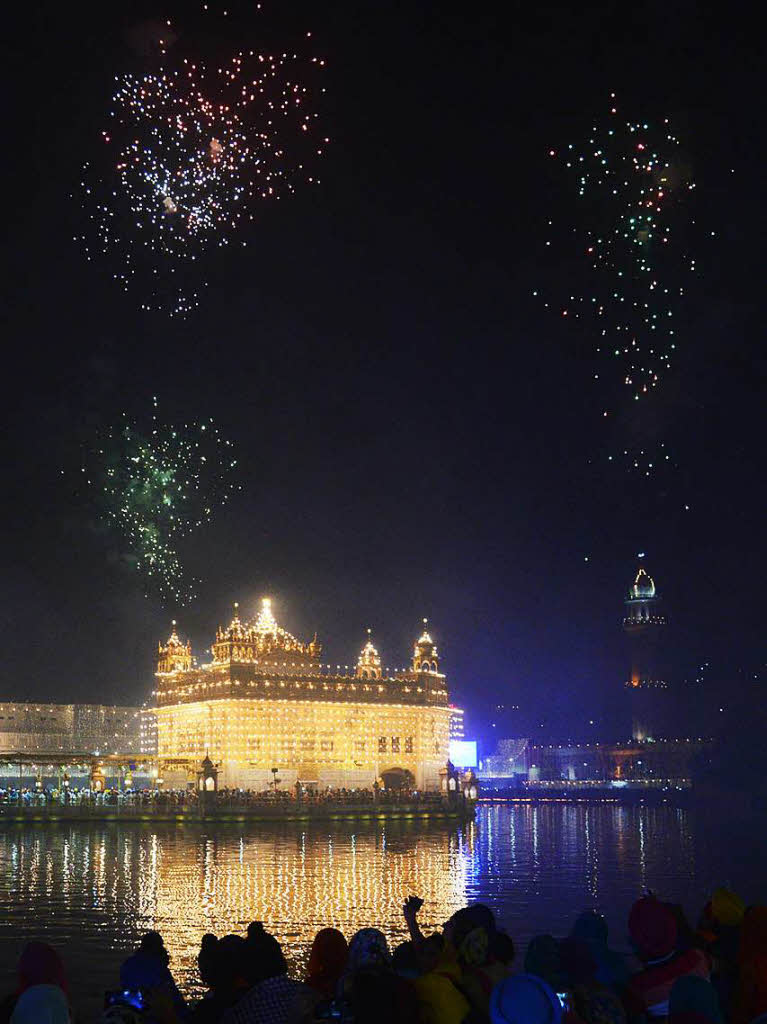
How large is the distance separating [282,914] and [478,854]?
22176 mm

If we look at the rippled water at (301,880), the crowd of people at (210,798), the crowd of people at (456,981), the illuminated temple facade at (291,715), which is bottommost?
the rippled water at (301,880)

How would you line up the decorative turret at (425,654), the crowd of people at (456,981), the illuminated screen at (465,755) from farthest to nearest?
the illuminated screen at (465,755)
the decorative turret at (425,654)
the crowd of people at (456,981)

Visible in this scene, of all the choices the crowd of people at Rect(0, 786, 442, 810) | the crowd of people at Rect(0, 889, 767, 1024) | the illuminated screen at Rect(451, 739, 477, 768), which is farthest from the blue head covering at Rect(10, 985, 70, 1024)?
the illuminated screen at Rect(451, 739, 477, 768)

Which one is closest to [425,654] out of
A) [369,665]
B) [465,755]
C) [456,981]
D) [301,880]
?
[369,665]

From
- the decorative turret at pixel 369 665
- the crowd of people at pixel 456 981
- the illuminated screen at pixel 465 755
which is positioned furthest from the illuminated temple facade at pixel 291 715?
the crowd of people at pixel 456 981

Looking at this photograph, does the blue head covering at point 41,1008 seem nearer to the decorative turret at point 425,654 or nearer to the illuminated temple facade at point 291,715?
the illuminated temple facade at point 291,715

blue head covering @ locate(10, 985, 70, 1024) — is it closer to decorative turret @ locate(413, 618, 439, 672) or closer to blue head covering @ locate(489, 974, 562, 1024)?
blue head covering @ locate(489, 974, 562, 1024)

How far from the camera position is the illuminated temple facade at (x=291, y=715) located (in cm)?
8119

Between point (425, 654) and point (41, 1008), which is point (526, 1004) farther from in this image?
point (425, 654)

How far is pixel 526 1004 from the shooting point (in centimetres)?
625

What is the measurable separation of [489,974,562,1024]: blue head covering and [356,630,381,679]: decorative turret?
8262 cm

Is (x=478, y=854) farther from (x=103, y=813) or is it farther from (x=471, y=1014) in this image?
(x=471, y=1014)

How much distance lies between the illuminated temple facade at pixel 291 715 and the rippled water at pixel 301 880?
17.7 m

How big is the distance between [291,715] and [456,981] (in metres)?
75.8
